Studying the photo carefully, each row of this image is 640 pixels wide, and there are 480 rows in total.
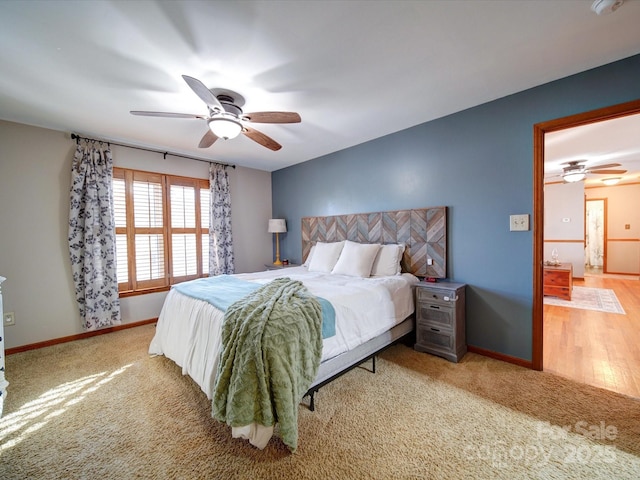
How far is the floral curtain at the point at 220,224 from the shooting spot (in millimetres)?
4367

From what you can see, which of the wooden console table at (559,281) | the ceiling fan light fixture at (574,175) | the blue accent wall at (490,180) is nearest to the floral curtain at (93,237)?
the blue accent wall at (490,180)

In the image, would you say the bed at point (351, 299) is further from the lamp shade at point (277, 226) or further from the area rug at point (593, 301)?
the area rug at point (593, 301)

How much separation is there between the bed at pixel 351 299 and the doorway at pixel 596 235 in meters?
7.10

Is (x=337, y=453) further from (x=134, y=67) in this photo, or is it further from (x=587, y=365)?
(x=134, y=67)

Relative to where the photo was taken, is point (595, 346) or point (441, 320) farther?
point (595, 346)

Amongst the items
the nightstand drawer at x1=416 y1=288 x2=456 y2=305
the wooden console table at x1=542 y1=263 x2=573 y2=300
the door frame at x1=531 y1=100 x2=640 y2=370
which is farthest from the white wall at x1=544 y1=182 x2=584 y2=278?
the nightstand drawer at x1=416 y1=288 x2=456 y2=305

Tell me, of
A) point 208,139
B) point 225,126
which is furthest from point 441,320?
point 208,139

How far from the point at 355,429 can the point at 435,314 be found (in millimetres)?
1412

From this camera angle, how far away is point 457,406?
189 centimetres

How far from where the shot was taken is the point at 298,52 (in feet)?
5.96

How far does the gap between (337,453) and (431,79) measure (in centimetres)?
283

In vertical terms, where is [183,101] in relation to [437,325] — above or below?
above

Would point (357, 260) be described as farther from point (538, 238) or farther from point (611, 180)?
point (611, 180)

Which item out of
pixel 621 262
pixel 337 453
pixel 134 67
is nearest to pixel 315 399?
pixel 337 453
